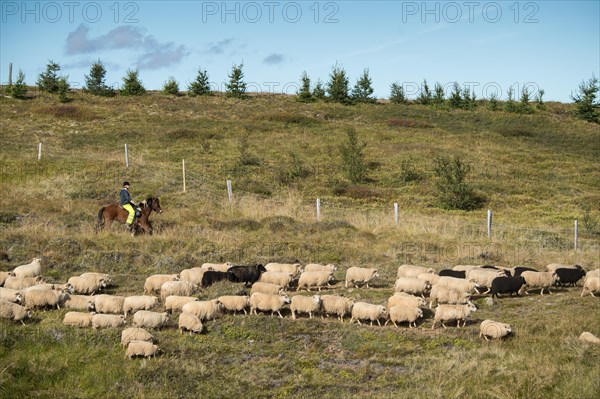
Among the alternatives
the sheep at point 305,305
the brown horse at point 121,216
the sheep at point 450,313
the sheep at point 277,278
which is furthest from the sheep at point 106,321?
the brown horse at point 121,216

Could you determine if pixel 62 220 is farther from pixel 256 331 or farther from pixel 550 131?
pixel 550 131

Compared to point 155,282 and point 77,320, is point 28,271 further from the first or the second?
point 77,320

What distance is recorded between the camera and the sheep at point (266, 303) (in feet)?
44.6

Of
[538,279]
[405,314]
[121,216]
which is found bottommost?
[405,314]

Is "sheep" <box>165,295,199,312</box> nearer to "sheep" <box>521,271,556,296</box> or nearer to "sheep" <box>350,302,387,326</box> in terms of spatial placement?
"sheep" <box>350,302,387,326</box>

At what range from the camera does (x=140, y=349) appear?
10.9 meters

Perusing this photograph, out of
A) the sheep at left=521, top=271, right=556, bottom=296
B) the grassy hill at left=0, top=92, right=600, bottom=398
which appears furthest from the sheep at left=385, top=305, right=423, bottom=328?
the sheep at left=521, top=271, right=556, bottom=296

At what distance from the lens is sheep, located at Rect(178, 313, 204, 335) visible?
40.1 ft

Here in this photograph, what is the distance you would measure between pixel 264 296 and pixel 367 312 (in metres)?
2.27

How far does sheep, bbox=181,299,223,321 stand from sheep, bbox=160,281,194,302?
69.3 inches

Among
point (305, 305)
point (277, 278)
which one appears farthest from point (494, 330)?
point (277, 278)

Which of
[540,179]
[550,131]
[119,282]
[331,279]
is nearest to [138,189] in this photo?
[119,282]

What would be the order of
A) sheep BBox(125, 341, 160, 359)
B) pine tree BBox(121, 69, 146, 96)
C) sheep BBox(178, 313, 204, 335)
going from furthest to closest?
pine tree BBox(121, 69, 146, 96)
sheep BBox(178, 313, 204, 335)
sheep BBox(125, 341, 160, 359)

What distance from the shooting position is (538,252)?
73.5 feet
